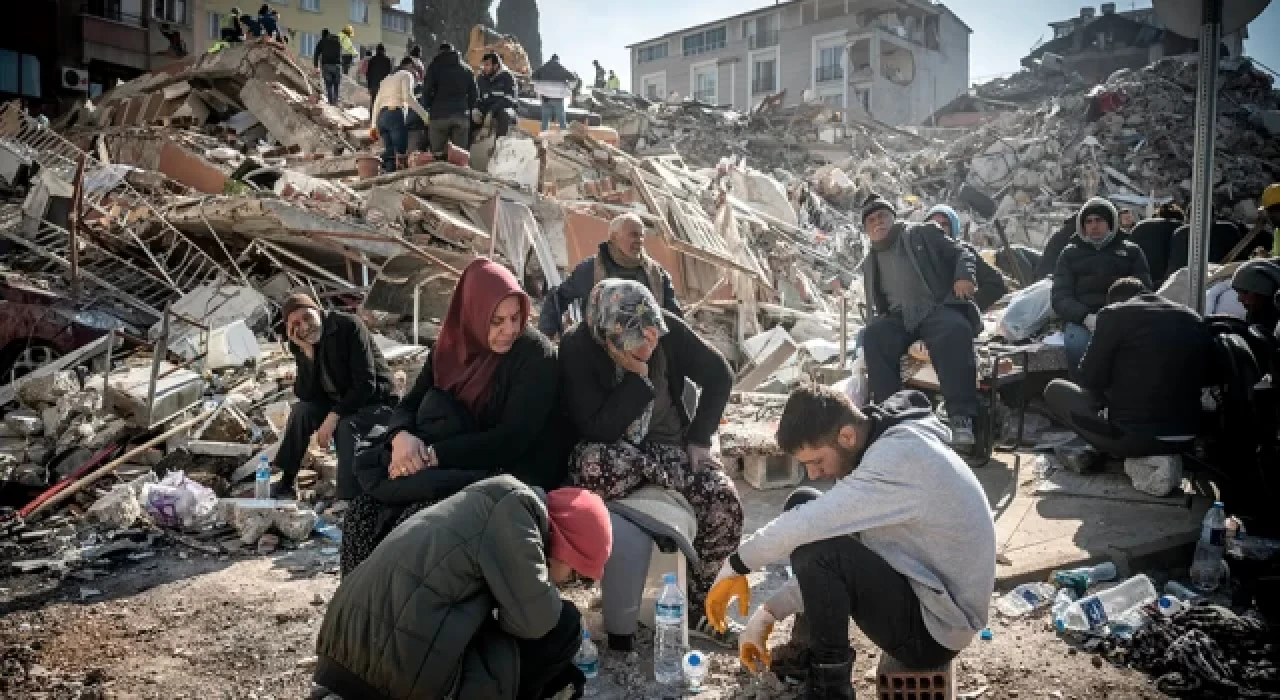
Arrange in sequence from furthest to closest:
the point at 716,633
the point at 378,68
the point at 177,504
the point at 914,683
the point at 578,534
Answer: the point at 378,68 → the point at 177,504 → the point at 716,633 → the point at 914,683 → the point at 578,534

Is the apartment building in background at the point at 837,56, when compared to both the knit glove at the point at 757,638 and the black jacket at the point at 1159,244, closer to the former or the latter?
the black jacket at the point at 1159,244

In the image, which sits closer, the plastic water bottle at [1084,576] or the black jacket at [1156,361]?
the plastic water bottle at [1084,576]

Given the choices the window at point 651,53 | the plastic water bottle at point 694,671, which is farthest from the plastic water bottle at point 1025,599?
the window at point 651,53

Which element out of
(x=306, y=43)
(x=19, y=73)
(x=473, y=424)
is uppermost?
(x=306, y=43)

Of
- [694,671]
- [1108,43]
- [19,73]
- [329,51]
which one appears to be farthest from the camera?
[1108,43]

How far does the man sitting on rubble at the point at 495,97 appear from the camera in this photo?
11.6 metres

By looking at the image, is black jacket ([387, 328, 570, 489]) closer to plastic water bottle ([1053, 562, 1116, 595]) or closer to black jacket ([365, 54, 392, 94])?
plastic water bottle ([1053, 562, 1116, 595])

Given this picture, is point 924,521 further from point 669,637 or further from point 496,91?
point 496,91

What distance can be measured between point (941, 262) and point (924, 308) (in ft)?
1.08

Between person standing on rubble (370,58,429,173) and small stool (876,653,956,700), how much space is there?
1008cm

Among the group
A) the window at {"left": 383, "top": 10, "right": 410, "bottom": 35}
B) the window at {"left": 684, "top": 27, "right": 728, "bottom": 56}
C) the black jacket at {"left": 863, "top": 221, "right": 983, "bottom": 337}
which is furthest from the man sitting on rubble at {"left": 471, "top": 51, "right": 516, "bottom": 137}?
the window at {"left": 383, "top": 10, "right": 410, "bottom": 35}

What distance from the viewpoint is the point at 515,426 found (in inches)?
128

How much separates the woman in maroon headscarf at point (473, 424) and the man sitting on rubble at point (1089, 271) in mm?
3985

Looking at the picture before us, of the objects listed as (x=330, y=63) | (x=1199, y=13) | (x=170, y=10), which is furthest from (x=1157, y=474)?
(x=170, y=10)
